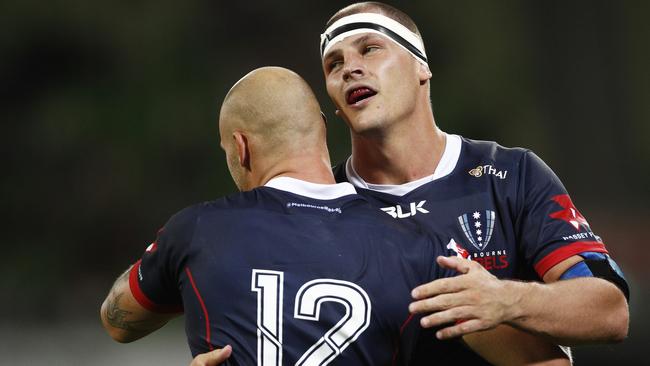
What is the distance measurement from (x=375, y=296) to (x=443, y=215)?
0.79 m

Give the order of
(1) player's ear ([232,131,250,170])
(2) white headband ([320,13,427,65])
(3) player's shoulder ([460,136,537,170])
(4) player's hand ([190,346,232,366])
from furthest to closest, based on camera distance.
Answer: (2) white headband ([320,13,427,65])
(3) player's shoulder ([460,136,537,170])
(1) player's ear ([232,131,250,170])
(4) player's hand ([190,346,232,366])

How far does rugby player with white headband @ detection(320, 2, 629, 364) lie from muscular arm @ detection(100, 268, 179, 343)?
0.88m

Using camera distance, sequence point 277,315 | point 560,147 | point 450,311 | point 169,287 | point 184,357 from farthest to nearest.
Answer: point 560,147 → point 184,357 → point 169,287 → point 277,315 → point 450,311

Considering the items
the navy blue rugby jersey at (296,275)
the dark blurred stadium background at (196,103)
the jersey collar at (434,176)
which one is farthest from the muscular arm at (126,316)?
the dark blurred stadium background at (196,103)

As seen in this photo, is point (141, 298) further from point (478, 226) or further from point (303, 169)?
point (478, 226)

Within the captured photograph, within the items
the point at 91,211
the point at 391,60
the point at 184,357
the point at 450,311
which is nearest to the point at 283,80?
the point at 391,60

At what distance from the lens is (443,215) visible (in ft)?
11.0

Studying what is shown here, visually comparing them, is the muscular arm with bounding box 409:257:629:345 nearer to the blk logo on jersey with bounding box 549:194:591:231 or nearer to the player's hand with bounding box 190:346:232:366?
the blk logo on jersey with bounding box 549:194:591:231

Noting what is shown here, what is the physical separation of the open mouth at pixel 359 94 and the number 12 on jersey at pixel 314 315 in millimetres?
1049

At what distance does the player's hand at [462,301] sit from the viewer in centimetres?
247

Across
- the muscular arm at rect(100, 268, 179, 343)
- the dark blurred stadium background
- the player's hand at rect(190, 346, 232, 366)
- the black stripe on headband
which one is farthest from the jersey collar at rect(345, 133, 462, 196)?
the dark blurred stadium background

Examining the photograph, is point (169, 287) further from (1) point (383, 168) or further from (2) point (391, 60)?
(2) point (391, 60)

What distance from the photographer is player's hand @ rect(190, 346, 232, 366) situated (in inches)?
103

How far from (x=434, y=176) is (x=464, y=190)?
0.14 metres
